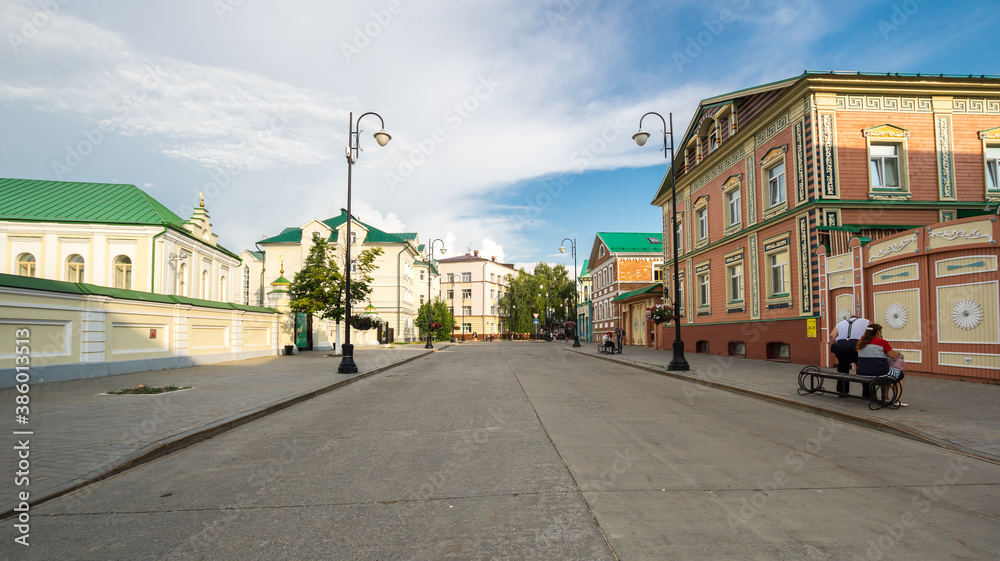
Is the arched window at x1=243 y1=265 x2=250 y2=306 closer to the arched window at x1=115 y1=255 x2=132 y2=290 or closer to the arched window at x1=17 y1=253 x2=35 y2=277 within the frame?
the arched window at x1=115 y1=255 x2=132 y2=290

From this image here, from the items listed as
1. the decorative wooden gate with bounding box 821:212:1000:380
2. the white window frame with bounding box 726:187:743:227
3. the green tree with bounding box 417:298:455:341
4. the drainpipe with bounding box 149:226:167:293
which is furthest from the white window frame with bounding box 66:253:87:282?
the green tree with bounding box 417:298:455:341

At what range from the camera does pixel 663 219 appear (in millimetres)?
35250

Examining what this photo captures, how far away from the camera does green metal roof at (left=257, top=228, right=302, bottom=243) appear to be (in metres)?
53.2

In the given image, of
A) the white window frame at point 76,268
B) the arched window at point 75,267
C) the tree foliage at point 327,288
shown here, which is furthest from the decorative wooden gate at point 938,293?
the arched window at point 75,267

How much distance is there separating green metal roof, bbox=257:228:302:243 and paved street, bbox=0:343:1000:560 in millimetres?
48188

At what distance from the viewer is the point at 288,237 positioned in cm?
5400

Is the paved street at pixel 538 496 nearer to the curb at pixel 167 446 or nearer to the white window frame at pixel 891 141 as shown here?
the curb at pixel 167 446

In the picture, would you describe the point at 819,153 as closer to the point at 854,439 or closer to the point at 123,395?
the point at 854,439

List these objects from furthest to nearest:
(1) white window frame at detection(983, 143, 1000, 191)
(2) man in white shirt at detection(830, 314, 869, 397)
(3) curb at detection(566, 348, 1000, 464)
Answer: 1. (1) white window frame at detection(983, 143, 1000, 191)
2. (2) man in white shirt at detection(830, 314, 869, 397)
3. (3) curb at detection(566, 348, 1000, 464)

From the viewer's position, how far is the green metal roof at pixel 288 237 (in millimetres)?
53250

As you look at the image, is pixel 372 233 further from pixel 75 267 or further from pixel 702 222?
pixel 702 222

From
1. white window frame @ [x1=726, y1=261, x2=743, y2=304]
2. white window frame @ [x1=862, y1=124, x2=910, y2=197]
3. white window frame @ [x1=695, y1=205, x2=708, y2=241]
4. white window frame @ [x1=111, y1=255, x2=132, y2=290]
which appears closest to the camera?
white window frame @ [x1=862, y1=124, x2=910, y2=197]

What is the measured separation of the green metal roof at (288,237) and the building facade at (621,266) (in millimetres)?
30018

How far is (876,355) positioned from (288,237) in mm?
→ 52658
